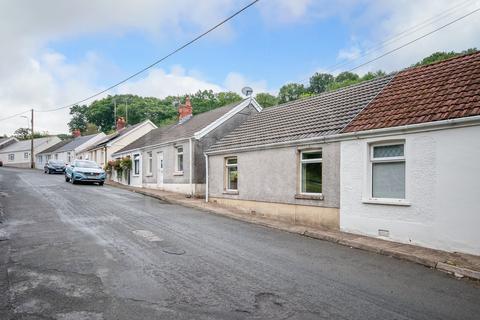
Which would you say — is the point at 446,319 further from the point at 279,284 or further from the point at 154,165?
the point at 154,165

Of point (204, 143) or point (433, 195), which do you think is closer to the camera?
point (433, 195)

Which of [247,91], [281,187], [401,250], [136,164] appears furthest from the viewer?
[136,164]

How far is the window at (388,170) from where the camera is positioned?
1002 cm

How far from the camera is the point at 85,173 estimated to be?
26438 mm

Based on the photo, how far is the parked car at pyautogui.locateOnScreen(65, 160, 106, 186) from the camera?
2631cm

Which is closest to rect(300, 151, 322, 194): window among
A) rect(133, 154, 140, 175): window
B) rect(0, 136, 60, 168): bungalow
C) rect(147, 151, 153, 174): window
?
rect(147, 151, 153, 174): window

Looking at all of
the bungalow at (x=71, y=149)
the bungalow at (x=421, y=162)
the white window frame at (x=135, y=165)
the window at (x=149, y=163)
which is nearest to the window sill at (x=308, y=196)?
the bungalow at (x=421, y=162)

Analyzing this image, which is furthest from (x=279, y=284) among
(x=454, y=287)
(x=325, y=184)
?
(x=325, y=184)

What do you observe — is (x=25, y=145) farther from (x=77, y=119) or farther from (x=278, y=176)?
(x=278, y=176)

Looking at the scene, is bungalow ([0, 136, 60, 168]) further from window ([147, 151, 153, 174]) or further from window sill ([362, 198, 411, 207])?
window sill ([362, 198, 411, 207])

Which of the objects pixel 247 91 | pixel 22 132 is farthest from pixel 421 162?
pixel 22 132

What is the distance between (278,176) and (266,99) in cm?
5166

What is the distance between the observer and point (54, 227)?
10.5 meters

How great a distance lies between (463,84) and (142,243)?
9325mm
